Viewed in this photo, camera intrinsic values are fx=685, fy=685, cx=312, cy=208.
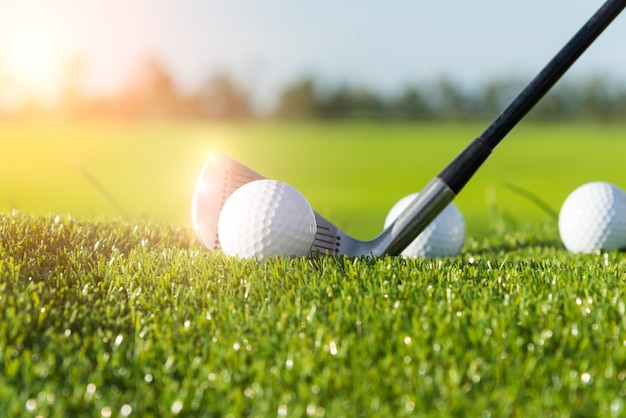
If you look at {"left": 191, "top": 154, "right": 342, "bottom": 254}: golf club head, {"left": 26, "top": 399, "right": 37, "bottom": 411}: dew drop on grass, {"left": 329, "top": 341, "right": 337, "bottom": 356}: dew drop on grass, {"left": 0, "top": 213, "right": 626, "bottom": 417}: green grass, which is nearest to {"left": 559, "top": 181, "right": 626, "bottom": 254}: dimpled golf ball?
{"left": 0, "top": 213, "right": 626, "bottom": 417}: green grass

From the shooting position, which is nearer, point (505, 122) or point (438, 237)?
point (505, 122)

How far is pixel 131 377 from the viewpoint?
2.31m

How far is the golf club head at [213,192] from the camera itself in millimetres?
3873

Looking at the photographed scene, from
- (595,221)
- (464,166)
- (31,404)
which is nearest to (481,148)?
(464,166)

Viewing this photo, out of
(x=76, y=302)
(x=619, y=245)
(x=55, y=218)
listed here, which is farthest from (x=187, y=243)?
(x=619, y=245)

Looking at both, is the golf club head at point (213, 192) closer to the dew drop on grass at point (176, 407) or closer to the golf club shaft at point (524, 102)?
the golf club shaft at point (524, 102)

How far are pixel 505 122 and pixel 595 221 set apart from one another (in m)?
1.69

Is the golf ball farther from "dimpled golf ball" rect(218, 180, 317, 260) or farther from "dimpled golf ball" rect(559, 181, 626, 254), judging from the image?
"dimpled golf ball" rect(218, 180, 317, 260)

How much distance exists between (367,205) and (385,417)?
9554 millimetres

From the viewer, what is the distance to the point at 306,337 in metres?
2.48

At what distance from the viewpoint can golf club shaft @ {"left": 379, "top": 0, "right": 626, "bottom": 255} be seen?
3.37 m

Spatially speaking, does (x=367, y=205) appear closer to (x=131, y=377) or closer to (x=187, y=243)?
(x=187, y=243)

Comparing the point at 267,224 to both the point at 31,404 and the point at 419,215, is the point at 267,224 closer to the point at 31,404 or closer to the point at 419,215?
the point at 419,215

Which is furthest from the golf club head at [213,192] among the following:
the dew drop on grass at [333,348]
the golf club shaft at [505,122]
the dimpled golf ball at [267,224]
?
the dew drop on grass at [333,348]
